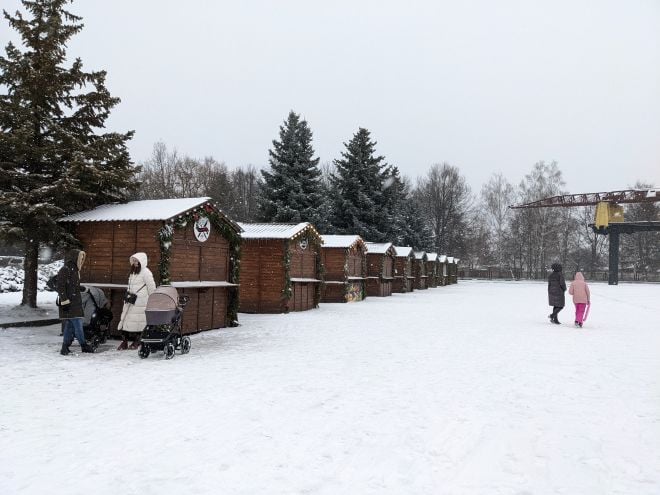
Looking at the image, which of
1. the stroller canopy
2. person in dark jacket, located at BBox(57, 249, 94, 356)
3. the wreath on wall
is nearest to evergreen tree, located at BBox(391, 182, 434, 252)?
the wreath on wall

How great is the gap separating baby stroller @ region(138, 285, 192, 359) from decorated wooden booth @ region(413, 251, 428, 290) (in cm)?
3469

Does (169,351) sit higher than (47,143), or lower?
lower

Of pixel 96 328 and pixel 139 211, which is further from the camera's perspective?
pixel 139 211

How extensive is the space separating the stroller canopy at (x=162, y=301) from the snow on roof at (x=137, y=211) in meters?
2.51

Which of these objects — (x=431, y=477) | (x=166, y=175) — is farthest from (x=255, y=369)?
(x=166, y=175)

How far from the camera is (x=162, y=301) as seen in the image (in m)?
9.76

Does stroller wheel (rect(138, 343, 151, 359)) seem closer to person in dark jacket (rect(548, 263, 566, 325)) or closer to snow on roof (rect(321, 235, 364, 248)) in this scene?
person in dark jacket (rect(548, 263, 566, 325))

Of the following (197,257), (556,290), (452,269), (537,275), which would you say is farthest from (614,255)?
(197,257)

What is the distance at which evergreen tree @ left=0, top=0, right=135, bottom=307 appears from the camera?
42.0 feet

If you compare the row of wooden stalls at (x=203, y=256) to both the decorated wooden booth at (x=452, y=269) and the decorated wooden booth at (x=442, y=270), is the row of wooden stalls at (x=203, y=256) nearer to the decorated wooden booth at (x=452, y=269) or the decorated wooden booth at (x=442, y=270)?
the decorated wooden booth at (x=442, y=270)

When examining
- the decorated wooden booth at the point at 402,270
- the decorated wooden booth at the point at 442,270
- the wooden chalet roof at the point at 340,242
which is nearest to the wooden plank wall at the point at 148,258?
the wooden chalet roof at the point at 340,242

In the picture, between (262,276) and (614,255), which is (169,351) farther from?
(614,255)

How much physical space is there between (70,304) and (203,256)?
456 centimetres

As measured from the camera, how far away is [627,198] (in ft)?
181
